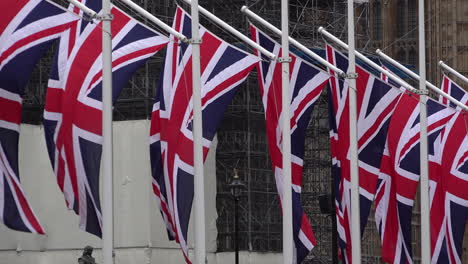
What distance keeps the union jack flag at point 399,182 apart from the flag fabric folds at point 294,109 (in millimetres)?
2619

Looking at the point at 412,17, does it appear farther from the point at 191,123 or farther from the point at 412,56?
the point at 191,123

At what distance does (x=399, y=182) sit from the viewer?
124 ft

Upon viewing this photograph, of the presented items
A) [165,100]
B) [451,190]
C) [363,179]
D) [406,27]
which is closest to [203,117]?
[165,100]

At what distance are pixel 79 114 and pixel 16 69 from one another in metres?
1.54

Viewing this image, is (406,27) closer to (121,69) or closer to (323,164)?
(323,164)

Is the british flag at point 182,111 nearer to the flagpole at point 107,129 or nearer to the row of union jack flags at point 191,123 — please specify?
the row of union jack flags at point 191,123

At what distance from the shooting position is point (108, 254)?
29266 millimetres

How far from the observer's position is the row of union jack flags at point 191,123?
29.4 m

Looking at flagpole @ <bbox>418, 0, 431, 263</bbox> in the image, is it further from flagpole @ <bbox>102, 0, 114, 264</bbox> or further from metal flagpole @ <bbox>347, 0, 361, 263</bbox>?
flagpole @ <bbox>102, 0, 114, 264</bbox>

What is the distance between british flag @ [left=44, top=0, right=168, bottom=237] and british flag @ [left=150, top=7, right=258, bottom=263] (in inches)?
55.7

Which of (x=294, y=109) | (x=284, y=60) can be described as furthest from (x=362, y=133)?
(x=284, y=60)

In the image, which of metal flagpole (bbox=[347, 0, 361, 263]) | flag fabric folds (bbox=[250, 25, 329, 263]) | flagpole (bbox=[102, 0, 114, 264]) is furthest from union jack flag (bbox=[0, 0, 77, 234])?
metal flagpole (bbox=[347, 0, 361, 263])

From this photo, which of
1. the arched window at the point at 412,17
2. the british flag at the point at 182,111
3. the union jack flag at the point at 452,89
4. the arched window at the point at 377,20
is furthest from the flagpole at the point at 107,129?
the arched window at the point at 412,17

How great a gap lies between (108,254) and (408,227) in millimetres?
10322
